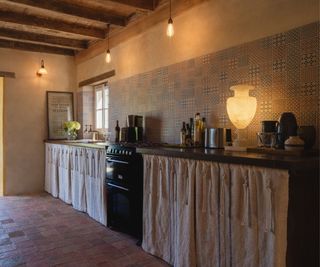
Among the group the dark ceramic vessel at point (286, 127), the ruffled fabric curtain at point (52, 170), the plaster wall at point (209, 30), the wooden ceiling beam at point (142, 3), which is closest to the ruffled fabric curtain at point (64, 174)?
the ruffled fabric curtain at point (52, 170)

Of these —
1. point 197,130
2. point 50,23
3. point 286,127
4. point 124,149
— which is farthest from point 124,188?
point 50,23

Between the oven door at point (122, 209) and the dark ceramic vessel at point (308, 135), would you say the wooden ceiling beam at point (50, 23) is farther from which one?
the dark ceramic vessel at point (308, 135)

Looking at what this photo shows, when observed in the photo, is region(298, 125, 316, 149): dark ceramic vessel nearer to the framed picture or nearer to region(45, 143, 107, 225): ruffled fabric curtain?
region(45, 143, 107, 225): ruffled fabric curtain

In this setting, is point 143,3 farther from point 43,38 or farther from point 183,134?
point 43,38

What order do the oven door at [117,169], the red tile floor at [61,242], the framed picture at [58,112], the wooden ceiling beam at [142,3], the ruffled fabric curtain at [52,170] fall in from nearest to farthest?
the red tile floor at [61,242]
the oven door at [117,169]
the wooden ceiling beam at [142,3]
the ruffled fabric curtain at [52,170]
the framed picture at [58,112]

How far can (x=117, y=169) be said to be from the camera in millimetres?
2885

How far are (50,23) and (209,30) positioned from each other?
2355 mm

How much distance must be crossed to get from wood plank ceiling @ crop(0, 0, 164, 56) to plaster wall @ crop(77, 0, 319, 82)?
1.05ft

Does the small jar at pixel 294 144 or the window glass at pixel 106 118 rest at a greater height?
the window glass at pixel 106 118

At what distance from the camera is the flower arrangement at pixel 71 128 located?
4.83 m

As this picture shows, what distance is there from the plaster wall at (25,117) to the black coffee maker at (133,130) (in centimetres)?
220

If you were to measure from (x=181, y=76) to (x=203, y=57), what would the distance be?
1.12ft

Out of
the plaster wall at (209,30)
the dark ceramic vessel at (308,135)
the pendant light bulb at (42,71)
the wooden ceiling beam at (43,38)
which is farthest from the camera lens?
the pendant light bulb at (42,71)

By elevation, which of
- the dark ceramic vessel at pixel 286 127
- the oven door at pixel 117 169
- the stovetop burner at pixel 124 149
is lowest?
the oven door at pixel 117 169
